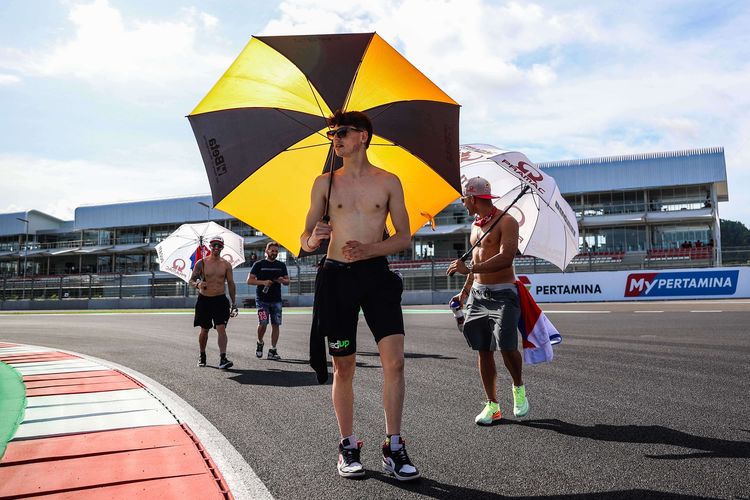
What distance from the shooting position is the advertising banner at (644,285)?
77.8 feet

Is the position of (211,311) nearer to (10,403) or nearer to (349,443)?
(10,403)

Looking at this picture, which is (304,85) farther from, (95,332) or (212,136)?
(95,332)

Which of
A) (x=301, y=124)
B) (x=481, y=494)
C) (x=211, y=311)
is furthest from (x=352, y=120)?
(x=211, y=311)

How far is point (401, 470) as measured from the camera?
10.2 feet

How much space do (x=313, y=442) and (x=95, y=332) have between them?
12301 mm

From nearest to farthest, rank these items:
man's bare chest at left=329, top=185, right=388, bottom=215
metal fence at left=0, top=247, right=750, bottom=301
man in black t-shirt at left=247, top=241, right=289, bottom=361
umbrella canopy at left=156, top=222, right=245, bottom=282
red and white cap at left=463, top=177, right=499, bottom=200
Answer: man's bare chest at left=329, top=185, right=388, bottom=215
red and white cap at left=463, top=177, right=499, bottom=200
man in black t-shirt at left=247, top=241, right=289, bottom=361
umbrella canopy at left=156, top=222, right=245, bottom=282
metal fence at left=0, top=247, right=750, bottom=301

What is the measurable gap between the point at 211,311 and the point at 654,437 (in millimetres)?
6026

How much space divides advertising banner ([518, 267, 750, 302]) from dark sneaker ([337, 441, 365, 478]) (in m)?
21.3

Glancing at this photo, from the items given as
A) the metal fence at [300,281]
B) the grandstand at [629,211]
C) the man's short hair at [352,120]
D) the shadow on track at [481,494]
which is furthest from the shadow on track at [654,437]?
the grandstand at [629,211]

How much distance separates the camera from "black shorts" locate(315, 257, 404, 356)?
3.33 metres

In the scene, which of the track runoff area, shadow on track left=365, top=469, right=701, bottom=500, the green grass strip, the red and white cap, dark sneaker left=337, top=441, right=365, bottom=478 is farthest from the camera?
the red and white cap

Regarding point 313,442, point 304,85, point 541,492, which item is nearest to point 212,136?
point 304,85

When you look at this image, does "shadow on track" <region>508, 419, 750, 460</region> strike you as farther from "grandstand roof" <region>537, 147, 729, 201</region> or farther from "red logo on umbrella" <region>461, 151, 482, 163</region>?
"grandstand roof" <region>537, 147, 729, 201</region>

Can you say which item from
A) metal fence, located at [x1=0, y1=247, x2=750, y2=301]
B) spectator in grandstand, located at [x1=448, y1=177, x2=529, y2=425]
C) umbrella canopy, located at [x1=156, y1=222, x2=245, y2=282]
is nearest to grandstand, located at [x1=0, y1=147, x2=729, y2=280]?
metal fence, located at [x1=0, y1=247, x2=750, y2=301]
